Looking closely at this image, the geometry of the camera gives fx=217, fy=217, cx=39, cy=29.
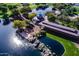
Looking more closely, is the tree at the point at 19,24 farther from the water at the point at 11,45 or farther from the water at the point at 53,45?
the water at the point at 53,45

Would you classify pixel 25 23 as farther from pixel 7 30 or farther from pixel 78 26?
pixel 78 26

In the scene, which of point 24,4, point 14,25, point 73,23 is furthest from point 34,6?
point 73,23

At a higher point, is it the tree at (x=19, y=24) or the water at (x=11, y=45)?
the tree at (x=19, y=24)

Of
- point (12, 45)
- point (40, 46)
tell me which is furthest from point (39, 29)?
point (12, 45)

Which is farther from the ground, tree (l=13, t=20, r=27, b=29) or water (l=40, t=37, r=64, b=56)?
tree (l=13, t=20, r=27, b=29)

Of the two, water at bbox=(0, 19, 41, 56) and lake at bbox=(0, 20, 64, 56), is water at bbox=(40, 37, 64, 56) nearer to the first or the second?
lake at bbox=(0, 20, 64, 56)

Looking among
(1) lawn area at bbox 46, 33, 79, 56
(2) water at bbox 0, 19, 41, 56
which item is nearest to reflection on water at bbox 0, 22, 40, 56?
(2) water at bbox 0, 19, 41, 56

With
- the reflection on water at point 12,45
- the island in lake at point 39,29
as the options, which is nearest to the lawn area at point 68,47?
the island in lake at point 39,29

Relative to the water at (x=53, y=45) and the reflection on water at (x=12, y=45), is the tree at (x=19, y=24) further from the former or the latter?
the water at (x=53, y=45)

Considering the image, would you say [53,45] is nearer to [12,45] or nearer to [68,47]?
[68,47]

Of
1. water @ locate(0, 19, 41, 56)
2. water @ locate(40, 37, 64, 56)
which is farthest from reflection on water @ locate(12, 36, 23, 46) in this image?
water @ locate(40, 37, 64, 56)

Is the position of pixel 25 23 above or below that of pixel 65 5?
below
